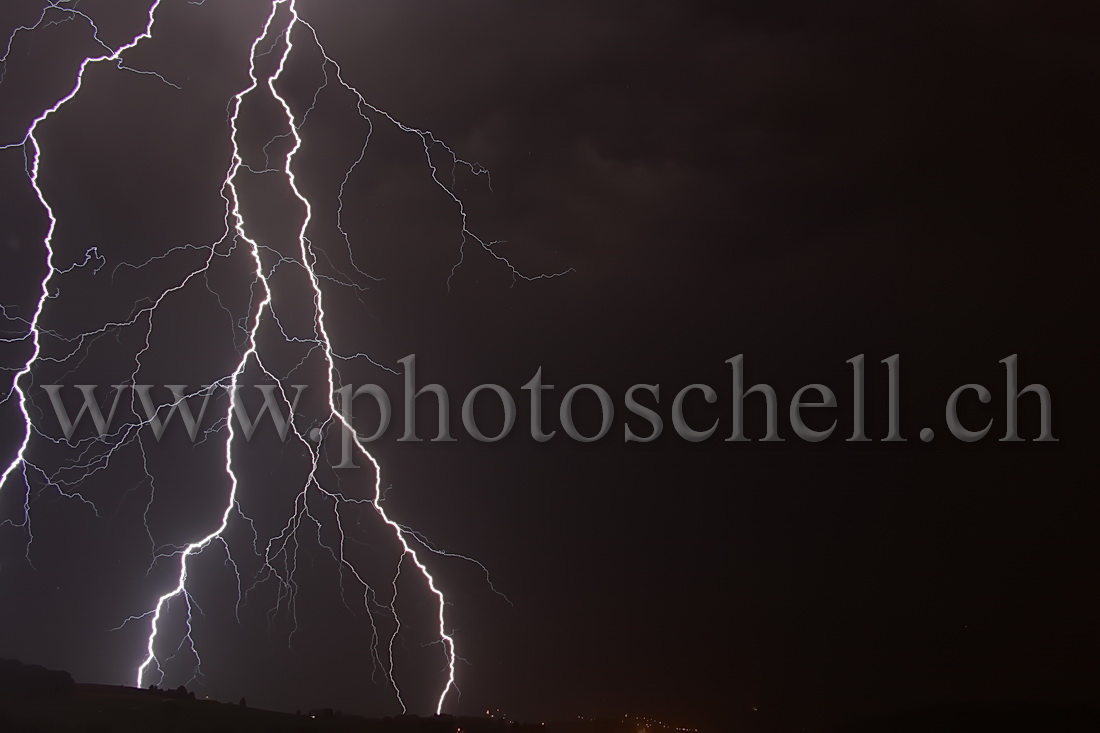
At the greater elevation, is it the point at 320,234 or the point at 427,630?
the point at 320,234

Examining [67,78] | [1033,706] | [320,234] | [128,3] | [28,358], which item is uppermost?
[128,3]

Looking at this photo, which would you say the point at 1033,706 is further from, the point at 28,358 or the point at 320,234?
the point at 28,358

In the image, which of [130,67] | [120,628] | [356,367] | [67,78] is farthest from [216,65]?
[120,628]

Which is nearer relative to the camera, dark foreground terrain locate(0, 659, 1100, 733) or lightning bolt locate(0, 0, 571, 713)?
dark foreground terrain locate(0, 659, 1100, 733)

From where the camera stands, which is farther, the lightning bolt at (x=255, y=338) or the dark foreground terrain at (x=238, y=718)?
the lightning bolt at (x=255, y=338)

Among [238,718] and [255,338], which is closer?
[238,718]

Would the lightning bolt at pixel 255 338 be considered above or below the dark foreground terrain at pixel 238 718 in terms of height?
above

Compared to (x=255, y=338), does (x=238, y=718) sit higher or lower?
lower
